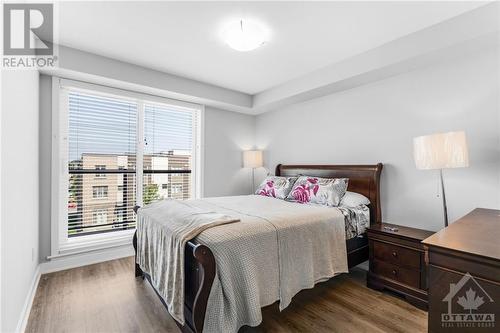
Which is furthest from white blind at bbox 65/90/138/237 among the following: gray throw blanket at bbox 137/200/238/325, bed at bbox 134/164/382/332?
gray throw blanket at bbox 137/200/238/325

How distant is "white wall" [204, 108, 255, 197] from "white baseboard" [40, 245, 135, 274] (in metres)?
1.48

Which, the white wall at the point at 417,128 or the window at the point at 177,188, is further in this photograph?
the window at the point at 177,188

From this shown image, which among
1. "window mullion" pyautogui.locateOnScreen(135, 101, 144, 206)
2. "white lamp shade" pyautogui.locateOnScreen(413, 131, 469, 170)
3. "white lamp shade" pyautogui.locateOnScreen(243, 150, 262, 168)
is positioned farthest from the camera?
"white lamp shade" pyautogui.locateOnScreen(243, 150, 262, 168)

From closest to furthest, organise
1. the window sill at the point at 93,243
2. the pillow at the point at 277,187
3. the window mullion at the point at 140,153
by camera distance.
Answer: the window sill at the point at 93,243, the pillow at the point at 277,187, the window mullion at the point at 140,153

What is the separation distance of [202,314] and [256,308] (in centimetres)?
36

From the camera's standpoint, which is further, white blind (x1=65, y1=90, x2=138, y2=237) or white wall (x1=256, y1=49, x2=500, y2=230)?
white blind (x1=65, y1=90, x2=138, y2=237)

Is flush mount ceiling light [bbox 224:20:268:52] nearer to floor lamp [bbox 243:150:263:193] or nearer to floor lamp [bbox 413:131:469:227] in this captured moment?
floor lamp [bbox 413:131:469:227]

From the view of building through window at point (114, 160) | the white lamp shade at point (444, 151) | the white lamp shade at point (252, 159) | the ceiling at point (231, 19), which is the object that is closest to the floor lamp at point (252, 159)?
Answer: the white lamp shade at point (252, 159)

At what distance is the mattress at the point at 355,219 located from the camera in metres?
2.46

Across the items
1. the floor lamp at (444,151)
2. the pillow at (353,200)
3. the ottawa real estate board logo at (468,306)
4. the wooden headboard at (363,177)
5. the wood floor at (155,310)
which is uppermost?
the floor lamp at (444,151)

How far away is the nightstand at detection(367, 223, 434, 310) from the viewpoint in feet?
7.02

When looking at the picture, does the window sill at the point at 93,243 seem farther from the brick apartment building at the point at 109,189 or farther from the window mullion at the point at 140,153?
the window mullion at the point at 140,153

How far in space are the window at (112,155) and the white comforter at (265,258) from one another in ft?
4.61

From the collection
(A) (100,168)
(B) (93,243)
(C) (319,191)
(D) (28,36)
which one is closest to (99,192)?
(A) (100,168)
